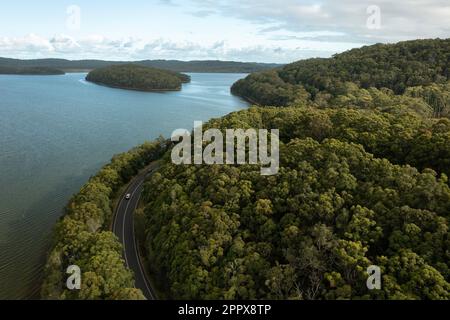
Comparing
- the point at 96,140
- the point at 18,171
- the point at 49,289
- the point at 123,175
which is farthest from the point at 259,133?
the point at 96,140

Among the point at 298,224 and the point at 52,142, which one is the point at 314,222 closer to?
the point at 298,224

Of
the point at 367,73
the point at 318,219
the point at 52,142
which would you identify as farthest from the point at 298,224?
the point at 367,73
